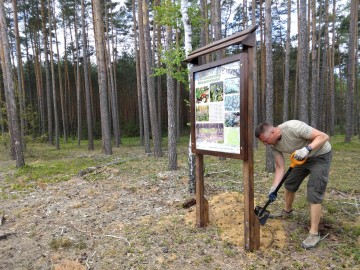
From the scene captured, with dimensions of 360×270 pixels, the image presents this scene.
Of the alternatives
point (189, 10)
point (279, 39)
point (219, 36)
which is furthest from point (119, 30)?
point (189, 10)

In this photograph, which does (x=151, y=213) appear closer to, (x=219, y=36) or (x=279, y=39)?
(x=219, y=36)

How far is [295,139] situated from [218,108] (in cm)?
106

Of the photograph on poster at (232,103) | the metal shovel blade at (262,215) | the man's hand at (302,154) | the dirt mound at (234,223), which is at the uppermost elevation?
the photograph on poster at (232,103)

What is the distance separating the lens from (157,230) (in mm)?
3820

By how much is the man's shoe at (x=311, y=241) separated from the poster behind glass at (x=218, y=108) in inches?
56.9

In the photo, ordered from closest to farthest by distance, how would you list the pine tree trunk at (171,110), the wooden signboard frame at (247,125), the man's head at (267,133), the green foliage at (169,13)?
the wooden signboard frame at (247,125) → the man's head at (267,133) → the green foliage at (169,13) → the pine tree trunk at (171,110)

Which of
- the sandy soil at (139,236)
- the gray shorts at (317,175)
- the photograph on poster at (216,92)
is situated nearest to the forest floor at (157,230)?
the sandy soil at (139,236)

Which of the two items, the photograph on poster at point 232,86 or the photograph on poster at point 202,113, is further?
the photograph on poster at point 202,113

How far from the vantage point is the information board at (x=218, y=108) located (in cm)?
298

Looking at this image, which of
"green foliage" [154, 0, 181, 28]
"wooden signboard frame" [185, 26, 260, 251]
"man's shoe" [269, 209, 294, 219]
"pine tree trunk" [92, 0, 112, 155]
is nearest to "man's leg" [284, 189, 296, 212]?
"man's shoe" [269, 209, 294, 219]

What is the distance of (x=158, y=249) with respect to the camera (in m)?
3.31

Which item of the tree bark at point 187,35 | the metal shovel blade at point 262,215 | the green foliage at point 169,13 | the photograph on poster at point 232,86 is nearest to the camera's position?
the photograph on poster at point 232,86

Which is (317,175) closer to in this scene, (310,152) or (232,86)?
(310,152)

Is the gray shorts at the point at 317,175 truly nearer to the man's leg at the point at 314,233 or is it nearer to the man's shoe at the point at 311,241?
the man's leg at the point at 314,233
